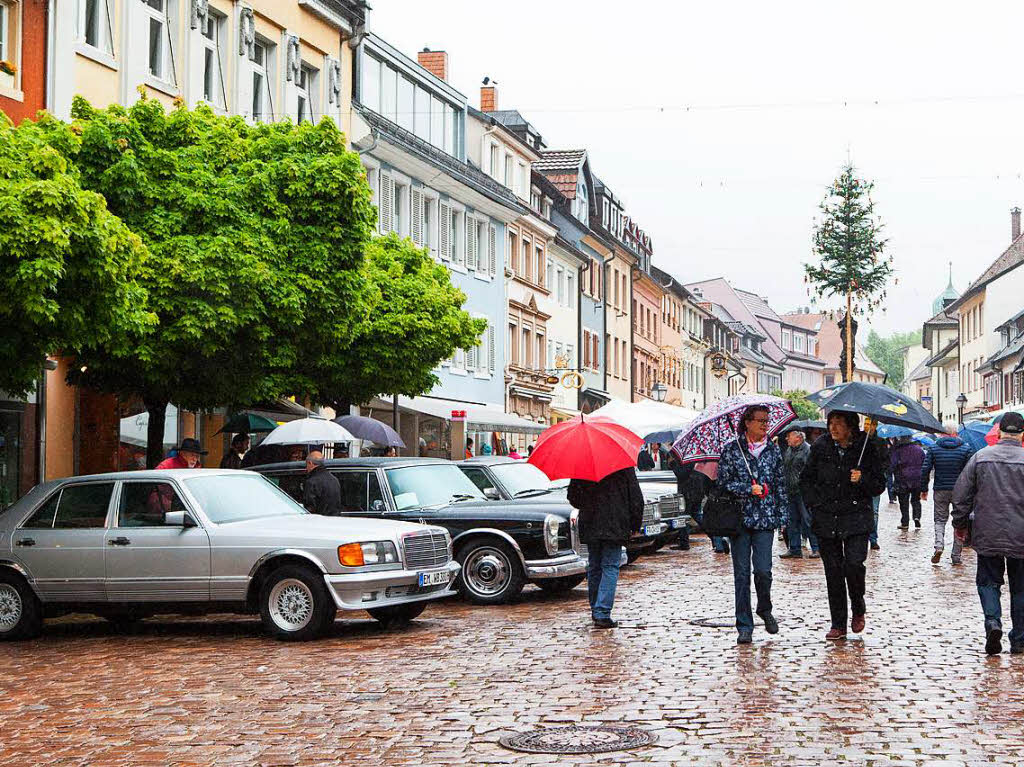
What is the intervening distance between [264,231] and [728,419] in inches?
325

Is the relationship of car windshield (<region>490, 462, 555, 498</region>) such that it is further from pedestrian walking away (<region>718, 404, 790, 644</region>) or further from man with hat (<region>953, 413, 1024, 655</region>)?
man with hat (<region>953, 413, 1024, 655</region>)

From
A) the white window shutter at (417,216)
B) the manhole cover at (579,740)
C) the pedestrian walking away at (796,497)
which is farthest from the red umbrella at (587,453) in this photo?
the white window shutter at (417,216)

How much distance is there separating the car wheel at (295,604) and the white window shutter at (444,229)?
29206mm

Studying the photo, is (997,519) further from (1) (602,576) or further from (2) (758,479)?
(1) (602,576)

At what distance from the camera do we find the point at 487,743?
26.3 feet

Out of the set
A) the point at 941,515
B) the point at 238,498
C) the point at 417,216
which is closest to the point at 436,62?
the point at 417,216

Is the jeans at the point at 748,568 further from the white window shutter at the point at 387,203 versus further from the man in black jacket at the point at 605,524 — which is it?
the white window shutter at the point at 387,203

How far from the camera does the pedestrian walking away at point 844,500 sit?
12.0 metres

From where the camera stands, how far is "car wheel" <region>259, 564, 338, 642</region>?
12.9 m

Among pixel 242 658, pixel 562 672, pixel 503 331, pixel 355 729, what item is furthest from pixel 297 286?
pixel 503 331

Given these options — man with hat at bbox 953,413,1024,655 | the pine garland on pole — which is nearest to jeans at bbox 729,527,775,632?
man with hat at bbox 953,413,1024,655

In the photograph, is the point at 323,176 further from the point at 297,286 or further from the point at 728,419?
the point at 728,419

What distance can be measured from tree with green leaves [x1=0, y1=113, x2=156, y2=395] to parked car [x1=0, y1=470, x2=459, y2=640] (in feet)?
5.77

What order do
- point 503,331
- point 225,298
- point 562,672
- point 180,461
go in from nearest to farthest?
point 562,672
point 180,461
point 225,298
point 503,331
